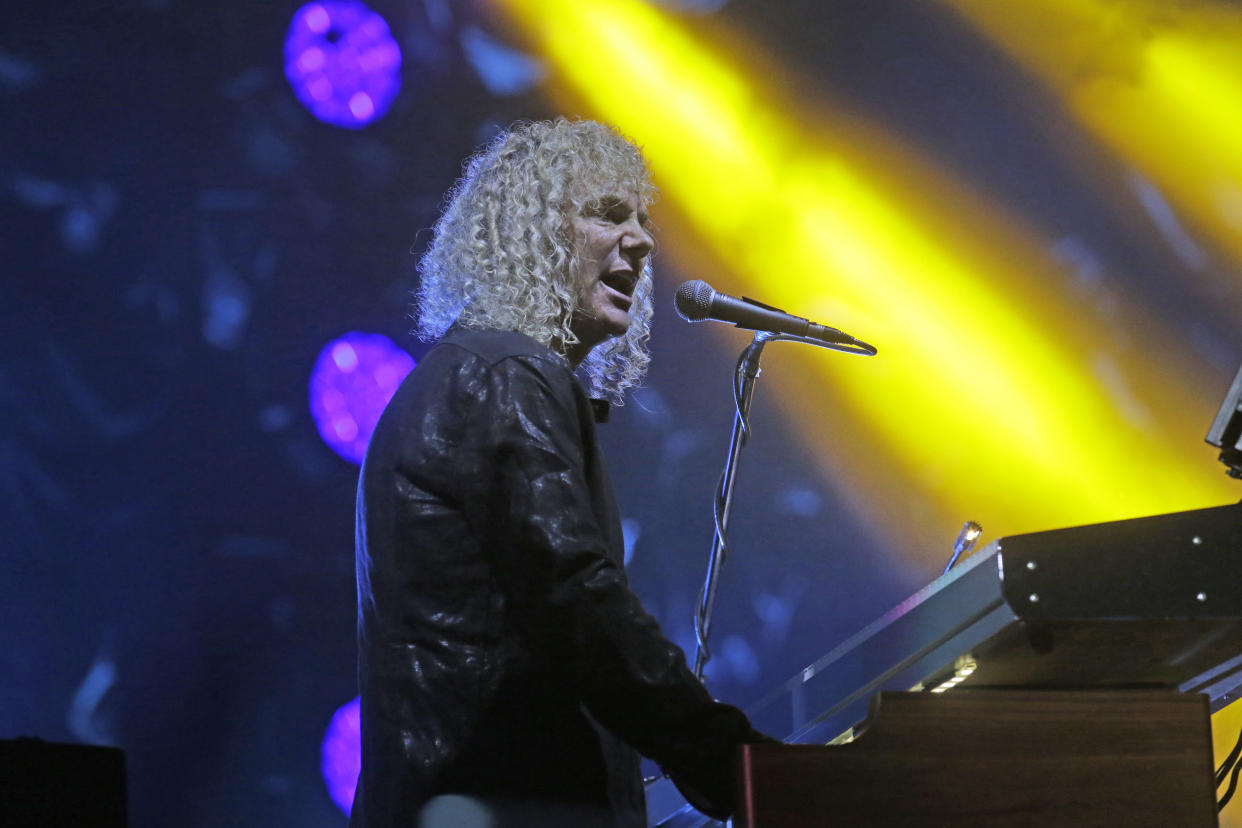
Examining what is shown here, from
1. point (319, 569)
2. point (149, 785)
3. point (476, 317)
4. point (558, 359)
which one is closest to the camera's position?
point (558, 359)

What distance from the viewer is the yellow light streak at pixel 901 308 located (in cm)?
293

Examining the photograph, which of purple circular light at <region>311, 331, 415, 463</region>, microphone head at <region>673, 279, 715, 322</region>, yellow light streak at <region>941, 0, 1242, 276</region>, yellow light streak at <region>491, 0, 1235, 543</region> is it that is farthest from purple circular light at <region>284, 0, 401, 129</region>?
yellow light streak at <region>941, 0, 1242, 276</region>

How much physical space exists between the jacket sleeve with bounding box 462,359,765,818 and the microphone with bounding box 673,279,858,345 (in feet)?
2.12

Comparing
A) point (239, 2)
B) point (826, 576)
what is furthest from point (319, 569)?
point (239, 2)

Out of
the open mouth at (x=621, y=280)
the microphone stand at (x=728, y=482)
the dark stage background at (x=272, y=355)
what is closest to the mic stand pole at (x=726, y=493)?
the microphone stand at (x=728, y=482)

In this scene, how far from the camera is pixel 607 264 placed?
69.0 inches

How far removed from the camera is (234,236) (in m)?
2.77

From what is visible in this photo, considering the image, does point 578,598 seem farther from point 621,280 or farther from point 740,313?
point 740,313

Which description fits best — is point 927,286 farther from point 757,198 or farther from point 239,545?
point 239,545

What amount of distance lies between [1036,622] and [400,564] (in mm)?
670

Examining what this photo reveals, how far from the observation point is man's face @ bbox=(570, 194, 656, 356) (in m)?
1.72

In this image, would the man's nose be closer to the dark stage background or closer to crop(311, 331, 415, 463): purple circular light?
crop(311, 331, 415, 463): purple circular light

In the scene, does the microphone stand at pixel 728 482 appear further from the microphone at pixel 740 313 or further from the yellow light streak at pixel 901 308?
the yellow light streak at pixel 901 308

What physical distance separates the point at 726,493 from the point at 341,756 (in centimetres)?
122
